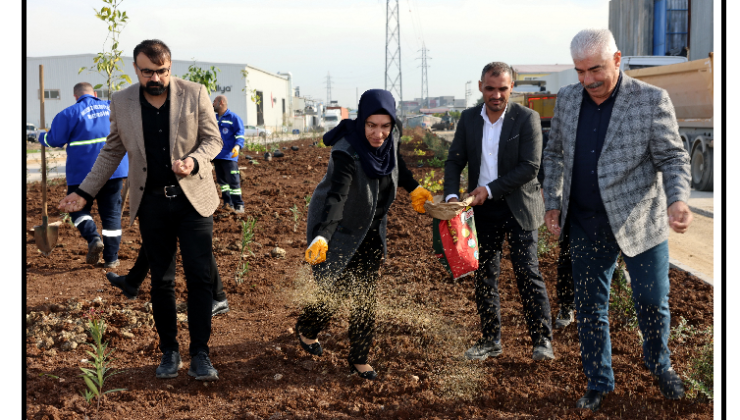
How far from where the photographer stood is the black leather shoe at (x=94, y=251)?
580 cm

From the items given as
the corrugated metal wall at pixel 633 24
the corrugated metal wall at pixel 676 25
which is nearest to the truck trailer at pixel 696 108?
the corrugated metal wall at pixel 676 25

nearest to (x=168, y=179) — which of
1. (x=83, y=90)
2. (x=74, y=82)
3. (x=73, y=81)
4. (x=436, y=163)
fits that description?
(x=83, y=90)

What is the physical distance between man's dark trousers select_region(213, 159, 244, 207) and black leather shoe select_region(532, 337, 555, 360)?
224 inches

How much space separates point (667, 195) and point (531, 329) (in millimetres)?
1280

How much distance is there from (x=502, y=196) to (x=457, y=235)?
1.27 ft

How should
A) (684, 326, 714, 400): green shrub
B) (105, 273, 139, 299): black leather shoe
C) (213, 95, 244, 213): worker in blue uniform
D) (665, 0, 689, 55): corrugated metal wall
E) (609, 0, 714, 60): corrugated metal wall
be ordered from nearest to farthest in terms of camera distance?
1. (684, 326, 714, 400): green shrub
2. (105, 273, 139, 299): black leather shoe
3. (213, 95, 244, 213): worker in blue uniform
4. (609, 0, 714, 60): corrugated metal wall
5. (665, 0, 689, 55): corrugated metal wall

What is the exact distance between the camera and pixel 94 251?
5805 mm

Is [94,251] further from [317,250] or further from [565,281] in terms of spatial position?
[565,281]

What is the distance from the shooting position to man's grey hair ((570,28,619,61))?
9.13 feet

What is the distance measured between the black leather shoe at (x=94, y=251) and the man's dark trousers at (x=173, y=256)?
8.75 ft

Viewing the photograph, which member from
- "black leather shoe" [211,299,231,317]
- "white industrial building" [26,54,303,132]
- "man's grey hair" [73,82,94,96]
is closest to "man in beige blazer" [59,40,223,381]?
"black leather shoe" [211,299,231,317]

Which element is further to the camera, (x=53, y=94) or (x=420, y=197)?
(x=53, y=94)

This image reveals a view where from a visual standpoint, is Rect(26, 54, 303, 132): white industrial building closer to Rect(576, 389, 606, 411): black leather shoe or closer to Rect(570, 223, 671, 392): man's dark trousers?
Rect(570, 223, 671, 392): man's dark trousers

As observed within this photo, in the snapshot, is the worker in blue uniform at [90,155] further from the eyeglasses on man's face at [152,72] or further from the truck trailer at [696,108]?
the truck trailer at [696,108]
